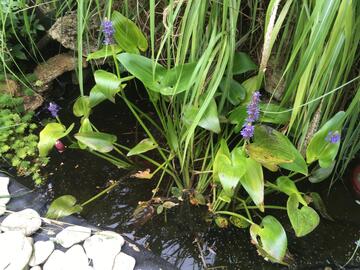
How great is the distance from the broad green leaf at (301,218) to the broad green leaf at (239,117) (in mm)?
250

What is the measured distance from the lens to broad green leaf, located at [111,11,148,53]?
1.27m

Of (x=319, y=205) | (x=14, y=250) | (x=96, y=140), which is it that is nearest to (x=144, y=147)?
(x=96, y=140)

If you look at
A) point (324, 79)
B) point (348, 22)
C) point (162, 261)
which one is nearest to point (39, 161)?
point (162, 261)

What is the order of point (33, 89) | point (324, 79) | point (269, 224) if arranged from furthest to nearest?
point (33, 89) < point (269, 224) < point (324, 79)

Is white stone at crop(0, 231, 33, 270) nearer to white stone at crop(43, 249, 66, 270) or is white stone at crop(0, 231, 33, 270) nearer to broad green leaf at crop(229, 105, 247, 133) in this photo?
white stone at crop(43, 249, 66, 270)

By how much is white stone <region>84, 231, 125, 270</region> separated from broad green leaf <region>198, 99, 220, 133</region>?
0.45 m

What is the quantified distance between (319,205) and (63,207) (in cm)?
84

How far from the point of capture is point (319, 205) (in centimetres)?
140

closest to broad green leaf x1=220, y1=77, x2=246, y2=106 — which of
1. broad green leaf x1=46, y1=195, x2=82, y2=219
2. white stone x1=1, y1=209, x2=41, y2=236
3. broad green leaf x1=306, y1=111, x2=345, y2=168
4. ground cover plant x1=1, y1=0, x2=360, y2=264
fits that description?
ground cover plant x1=1, y1=0, x2=360, y2=264

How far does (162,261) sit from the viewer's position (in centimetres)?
125

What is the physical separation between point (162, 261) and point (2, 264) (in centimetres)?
46

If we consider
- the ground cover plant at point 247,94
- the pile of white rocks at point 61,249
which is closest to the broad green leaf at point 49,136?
the ground cover plant at point 247,94

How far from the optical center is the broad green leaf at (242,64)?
1.33 metres

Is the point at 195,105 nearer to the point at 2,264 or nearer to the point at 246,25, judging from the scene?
the point at 246,25
